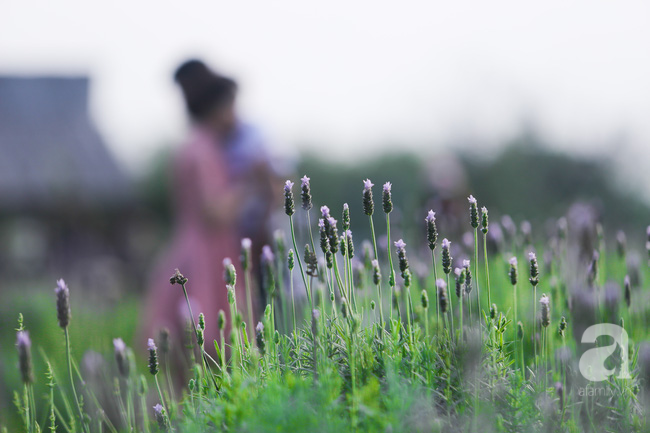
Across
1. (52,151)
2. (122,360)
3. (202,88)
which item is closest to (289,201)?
(122,360)

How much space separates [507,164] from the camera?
1883 centimetres

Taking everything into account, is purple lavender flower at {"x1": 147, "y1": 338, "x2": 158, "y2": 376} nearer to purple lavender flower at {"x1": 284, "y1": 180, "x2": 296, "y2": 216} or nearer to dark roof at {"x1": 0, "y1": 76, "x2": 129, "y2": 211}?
purple lavender flower at {"x1": 284, "y1": 180, "x2": 296, "y2": 216}

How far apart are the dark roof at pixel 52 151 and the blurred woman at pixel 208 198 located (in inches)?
419

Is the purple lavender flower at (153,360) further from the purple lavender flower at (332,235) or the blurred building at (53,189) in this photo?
the blurred building at (53,189)

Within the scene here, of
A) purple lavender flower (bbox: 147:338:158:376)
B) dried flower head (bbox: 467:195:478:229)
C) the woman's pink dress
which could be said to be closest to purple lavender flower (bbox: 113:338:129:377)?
purple lavender flower (bbox: 147:338:158:376)

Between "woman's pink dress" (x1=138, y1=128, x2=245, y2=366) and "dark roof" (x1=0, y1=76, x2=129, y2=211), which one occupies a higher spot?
"dark roof" (x1=0, y1=76, x2=129, y2=211)

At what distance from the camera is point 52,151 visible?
16.4m

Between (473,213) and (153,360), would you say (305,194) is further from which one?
(153,360)

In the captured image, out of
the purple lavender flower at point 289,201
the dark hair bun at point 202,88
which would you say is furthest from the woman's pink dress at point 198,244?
the purple lavender flower at point 289,201

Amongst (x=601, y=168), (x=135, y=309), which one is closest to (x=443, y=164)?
(x=135, y=309)

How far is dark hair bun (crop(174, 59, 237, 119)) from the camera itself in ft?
15.9

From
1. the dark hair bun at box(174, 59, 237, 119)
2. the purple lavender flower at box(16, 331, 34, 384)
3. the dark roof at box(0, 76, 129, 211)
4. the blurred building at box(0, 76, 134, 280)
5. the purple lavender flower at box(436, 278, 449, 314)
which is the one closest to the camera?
the purple lavender flower at box(16, 331, 34, 384)

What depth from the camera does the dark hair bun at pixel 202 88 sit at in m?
4.85

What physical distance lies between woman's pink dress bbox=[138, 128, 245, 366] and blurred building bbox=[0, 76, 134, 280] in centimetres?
1066
